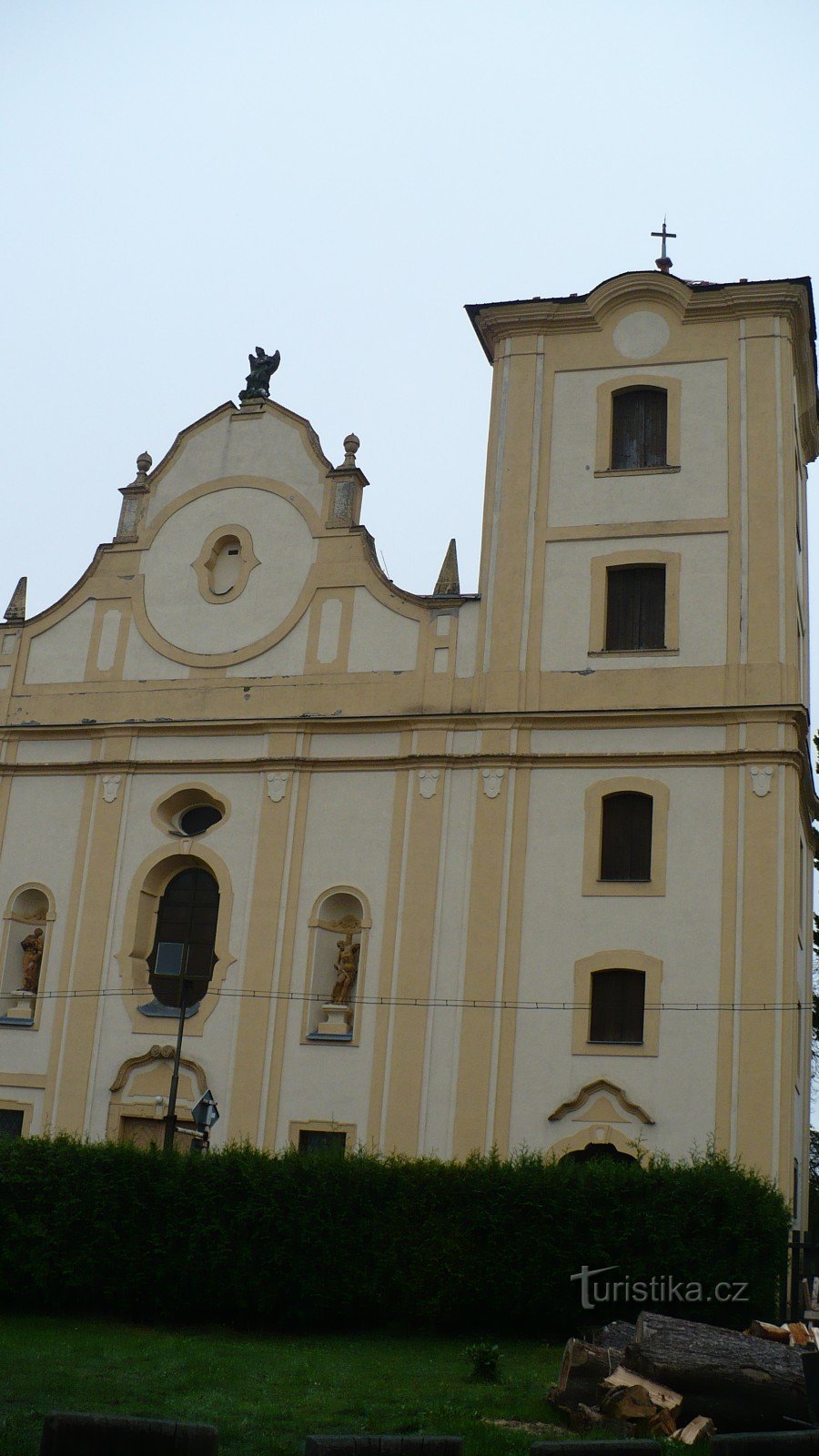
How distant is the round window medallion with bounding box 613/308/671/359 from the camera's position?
28.1m

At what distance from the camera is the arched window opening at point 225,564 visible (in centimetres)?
2898

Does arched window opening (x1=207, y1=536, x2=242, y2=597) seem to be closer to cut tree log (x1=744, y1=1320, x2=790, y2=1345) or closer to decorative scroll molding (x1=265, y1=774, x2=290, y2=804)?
decorative scroll molding (x1=265, y1=774, x2=290, y2=804)

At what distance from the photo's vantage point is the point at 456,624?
27.0m

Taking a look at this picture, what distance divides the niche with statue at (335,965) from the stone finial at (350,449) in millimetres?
8574

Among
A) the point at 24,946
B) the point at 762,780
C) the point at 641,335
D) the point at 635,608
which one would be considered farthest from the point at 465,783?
the point at 641,335

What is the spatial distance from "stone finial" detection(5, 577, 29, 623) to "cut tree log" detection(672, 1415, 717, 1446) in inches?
857

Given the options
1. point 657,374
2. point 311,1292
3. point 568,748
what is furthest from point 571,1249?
point 657,374

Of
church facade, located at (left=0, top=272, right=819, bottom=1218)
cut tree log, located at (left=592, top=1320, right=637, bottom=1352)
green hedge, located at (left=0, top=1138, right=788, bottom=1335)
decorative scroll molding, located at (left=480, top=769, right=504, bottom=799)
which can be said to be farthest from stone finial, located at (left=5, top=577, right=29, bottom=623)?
cut tree log, located at (left=592, top=1320, right=637, bottom=1352)

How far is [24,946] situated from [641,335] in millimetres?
16287

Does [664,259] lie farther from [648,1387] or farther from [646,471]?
[648,1387]

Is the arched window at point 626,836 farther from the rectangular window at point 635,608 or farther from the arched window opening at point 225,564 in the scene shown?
the arched window opening at point 225,564

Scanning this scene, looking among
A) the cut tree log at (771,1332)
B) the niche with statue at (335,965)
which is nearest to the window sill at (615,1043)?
the niche with statue at (335,965)

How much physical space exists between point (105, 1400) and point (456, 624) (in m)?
16.4

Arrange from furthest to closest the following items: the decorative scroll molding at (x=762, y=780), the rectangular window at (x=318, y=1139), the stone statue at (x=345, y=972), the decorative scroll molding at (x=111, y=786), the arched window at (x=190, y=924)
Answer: the decorative scroll molding at (x=111, y=786) < the arched window at (x=190, y=924) < the stone statue at (x=345, y=972) < the rectangular window at (x=318, y=1139) < the decorative scroll molding at (x=762, y=780)
